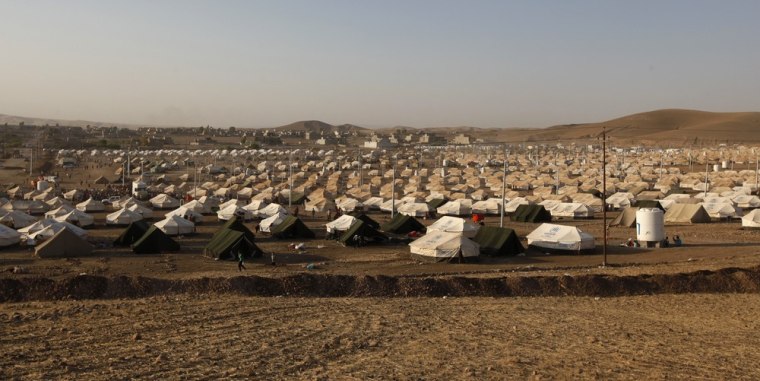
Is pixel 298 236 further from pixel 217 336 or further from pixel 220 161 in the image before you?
pixel 220 161

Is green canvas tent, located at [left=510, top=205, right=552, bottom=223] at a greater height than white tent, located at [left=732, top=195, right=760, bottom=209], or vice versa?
white tent, located at [left=732, top=195, right=760, bottom=209]

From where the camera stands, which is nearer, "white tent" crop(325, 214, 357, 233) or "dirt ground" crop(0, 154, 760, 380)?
"dirt ground" crop(0, 154, 760, 380)

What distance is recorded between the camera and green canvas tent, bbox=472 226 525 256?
2645 cm

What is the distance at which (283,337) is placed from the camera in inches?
493

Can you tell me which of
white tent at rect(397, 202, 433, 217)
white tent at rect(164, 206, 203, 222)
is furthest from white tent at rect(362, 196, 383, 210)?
white tent at rect(164, 206, 203, 222)

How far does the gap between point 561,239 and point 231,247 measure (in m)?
13.0

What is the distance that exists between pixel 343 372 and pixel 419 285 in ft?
28.4

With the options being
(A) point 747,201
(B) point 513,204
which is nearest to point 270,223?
(B) point 513,204

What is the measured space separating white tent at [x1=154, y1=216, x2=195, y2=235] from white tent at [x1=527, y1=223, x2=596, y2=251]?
16.7 meters

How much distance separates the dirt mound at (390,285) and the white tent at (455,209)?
2471 cm

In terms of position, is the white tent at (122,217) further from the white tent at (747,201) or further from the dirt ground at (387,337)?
the white tent at (747,201)

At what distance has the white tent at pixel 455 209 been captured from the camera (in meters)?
44.4

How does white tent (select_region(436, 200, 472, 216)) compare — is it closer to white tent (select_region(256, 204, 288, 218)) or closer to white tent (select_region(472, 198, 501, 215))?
white tent (select_region(472, 198, 501, 215))

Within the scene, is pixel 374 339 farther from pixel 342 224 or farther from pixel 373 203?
pixel 373 203
